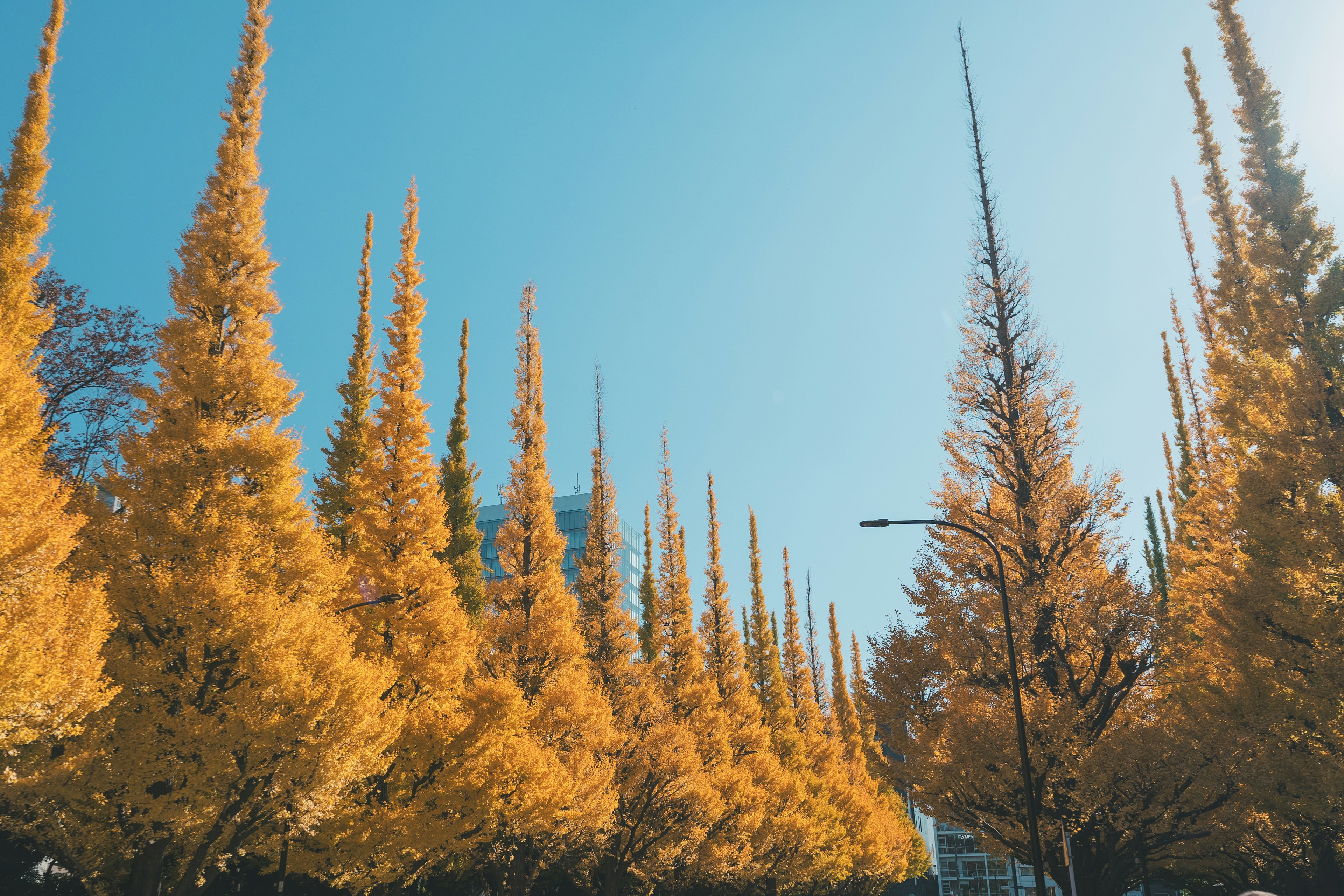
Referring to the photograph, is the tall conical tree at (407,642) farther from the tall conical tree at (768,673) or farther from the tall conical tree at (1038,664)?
the tall conical tree at (768,673)

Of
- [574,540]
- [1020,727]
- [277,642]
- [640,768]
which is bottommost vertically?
[640,768]

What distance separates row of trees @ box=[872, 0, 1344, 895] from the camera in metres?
13.4

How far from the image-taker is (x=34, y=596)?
9.21 meters

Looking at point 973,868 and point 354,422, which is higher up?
point 354,422

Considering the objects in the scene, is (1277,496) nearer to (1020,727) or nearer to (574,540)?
(1020,727)

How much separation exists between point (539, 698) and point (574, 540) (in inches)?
2687

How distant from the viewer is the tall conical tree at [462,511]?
27.2 meters

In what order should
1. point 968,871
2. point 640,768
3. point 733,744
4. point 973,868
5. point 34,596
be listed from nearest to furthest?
point 34,596 < point 640,768 < point 733,744 < point 973,868 < point 968,871

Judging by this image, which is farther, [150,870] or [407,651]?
[407,651]

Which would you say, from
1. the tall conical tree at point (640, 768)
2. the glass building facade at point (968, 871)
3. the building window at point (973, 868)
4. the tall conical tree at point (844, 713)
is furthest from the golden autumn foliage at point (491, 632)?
the building window at point (973, 868)

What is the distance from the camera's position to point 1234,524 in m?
14.6

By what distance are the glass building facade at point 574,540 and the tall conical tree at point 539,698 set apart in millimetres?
60257

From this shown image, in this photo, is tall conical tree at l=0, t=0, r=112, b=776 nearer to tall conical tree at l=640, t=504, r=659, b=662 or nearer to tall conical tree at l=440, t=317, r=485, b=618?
tall conical tree at l=440, t=317, r=485, b=618

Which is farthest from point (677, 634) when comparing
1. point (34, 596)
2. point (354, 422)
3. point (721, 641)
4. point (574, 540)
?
point (574, 540)
